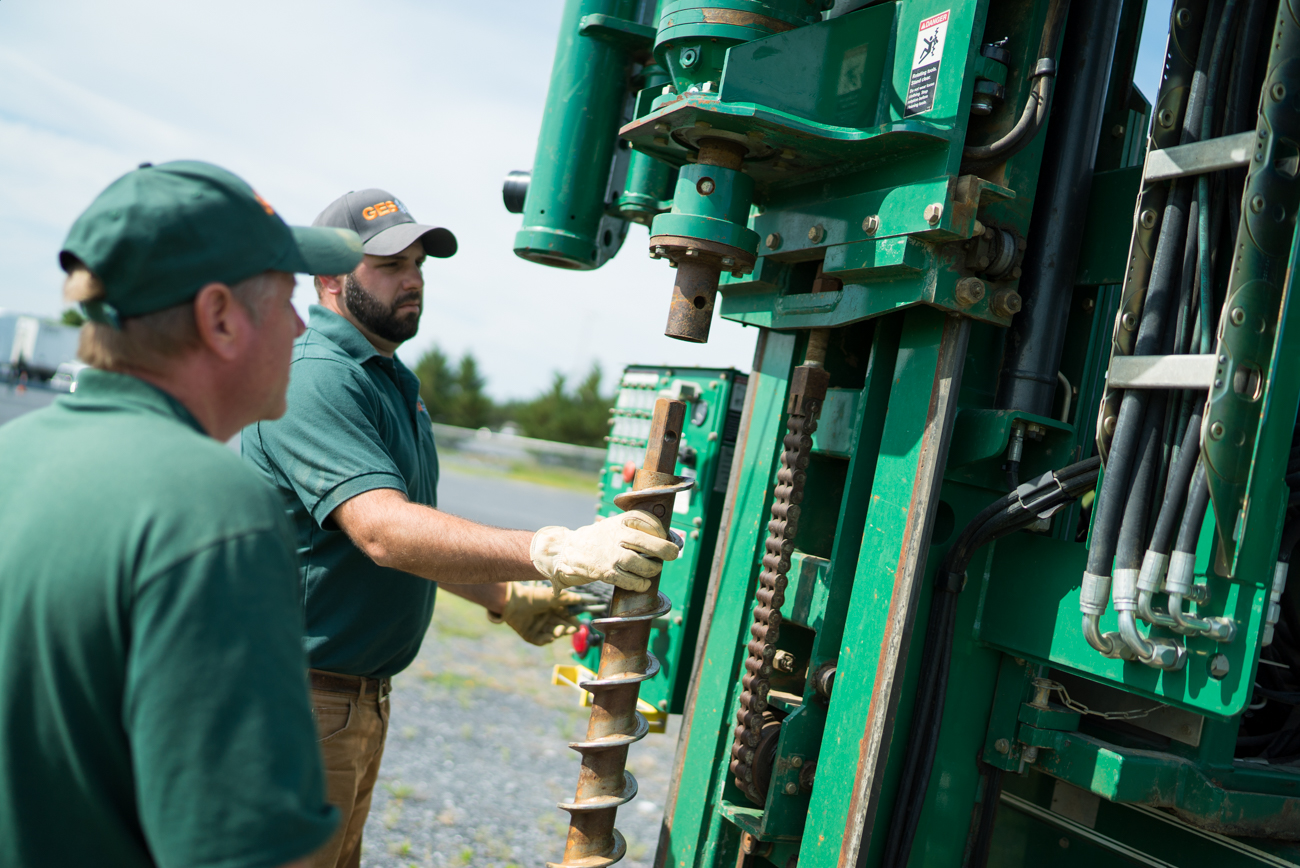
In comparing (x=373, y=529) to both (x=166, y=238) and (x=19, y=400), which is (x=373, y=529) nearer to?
(x=166, y=238)

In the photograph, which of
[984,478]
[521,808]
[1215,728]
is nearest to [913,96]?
[984,478]

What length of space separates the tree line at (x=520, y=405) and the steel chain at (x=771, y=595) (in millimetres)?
31491

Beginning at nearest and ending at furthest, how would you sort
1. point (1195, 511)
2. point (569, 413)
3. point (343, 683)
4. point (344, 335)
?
point (1195, 511)
point (343, 683)
point (344, 335)
point (569, 413)

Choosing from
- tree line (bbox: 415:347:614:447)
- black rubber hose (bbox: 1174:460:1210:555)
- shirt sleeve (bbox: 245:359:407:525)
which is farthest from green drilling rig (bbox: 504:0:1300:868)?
tree line (bbox: 415:347:614:447)

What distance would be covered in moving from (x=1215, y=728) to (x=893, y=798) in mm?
700

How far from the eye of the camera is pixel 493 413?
39.4 m

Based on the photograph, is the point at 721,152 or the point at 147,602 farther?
the point at 721,152

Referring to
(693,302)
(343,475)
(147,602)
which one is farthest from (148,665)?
(693,302)

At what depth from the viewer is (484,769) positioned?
494cm

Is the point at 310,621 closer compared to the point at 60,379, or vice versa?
the point at 310,621

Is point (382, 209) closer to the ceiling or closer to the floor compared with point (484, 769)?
closer to the ceiling

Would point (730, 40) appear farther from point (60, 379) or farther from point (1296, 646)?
point (60, 379)

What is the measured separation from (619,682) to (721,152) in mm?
1208

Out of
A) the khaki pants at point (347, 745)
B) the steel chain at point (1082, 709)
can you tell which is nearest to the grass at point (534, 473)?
the khaki pants at point (347, 745)
